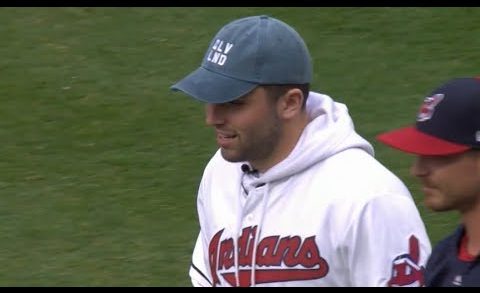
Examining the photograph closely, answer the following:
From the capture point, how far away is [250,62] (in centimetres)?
392

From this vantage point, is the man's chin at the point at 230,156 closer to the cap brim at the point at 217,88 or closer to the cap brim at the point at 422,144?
the cap brim at the point at 217,88

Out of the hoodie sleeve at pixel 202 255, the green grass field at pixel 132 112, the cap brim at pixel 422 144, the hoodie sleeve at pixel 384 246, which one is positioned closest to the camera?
the cap brim at pixel 422 144

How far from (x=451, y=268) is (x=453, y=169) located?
0.29 metres

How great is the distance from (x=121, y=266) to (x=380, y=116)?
2438 millimetres

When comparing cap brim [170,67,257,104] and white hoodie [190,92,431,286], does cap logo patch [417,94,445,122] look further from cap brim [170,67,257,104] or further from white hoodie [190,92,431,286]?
cap brim [170,67,257,104]

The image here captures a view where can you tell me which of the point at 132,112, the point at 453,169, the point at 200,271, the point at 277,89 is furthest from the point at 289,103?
the point at 132,112

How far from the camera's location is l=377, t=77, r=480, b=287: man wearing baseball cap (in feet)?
11.4

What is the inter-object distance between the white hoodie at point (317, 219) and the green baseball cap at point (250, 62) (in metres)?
0.22

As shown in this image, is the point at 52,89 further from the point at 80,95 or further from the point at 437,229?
the point at 437,229

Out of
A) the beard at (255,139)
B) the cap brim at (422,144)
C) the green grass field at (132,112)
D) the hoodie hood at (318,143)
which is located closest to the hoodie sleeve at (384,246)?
the cap brim at (422,144)

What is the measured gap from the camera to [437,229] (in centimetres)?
672

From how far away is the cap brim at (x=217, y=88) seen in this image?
A: 3.88 metres

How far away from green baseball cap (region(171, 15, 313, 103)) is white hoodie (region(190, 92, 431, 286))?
22cm

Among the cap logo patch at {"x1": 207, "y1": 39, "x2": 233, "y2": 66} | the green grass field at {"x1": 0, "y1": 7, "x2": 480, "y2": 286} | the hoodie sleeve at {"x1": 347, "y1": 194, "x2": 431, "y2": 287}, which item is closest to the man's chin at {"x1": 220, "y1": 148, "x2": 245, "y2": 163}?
the cap logo patch at {"x1": 207, "y1": 39, "x2": 233, "y2": 66}
